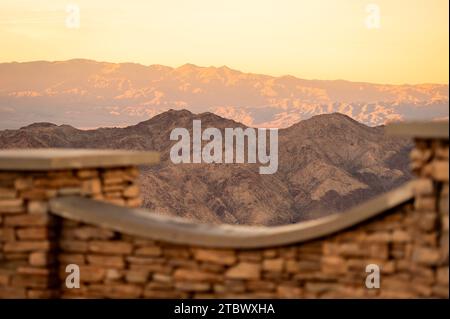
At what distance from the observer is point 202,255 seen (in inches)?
235

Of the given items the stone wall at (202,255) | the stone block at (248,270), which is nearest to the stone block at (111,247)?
the stone wall at (202,255)

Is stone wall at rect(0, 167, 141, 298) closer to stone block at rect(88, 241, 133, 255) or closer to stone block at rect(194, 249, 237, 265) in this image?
stone block at rect(88, 241, 133, 255)

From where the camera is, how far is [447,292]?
5.27 m

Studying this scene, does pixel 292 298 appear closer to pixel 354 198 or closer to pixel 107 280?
pixel 107 280

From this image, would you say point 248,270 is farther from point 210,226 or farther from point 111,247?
point 111,247

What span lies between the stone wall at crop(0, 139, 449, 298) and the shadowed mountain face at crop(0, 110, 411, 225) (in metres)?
21.7

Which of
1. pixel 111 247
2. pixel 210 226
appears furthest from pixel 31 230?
pixel 210 226

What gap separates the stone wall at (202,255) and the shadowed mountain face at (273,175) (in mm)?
21666

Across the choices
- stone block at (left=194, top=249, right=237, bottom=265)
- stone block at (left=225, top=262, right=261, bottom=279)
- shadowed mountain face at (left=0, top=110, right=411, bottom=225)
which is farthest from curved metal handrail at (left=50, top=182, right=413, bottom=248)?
shadowed mountain face at (left=0, top=110, right=411, bottom=225)

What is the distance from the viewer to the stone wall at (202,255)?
5309mm

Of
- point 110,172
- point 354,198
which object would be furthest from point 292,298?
point 354,198

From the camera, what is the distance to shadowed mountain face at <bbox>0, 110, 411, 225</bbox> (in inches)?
1161

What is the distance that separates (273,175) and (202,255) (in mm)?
26647

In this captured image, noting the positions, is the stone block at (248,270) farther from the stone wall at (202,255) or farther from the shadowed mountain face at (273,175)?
the shadowed mountain face at (273,175)
